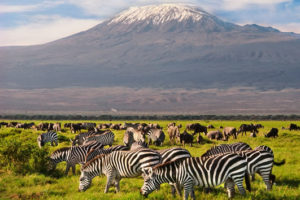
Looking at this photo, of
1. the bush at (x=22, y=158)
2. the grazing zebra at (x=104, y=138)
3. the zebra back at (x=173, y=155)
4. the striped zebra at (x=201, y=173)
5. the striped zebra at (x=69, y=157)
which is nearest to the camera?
the striped zebra at (x=201, y=173)

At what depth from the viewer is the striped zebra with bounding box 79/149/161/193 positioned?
13109mm

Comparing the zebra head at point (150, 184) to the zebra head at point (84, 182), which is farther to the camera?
the zebra head at point (84, 182)

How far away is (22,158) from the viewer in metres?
17.2

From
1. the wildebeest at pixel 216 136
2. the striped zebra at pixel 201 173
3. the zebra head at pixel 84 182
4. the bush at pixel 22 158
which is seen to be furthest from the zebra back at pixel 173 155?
the wildebeest at pixel 216 136

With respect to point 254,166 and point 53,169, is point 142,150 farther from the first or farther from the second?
→ point 53,169

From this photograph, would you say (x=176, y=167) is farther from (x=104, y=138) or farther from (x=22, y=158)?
(x=104, y=138)

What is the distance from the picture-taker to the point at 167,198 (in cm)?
1191

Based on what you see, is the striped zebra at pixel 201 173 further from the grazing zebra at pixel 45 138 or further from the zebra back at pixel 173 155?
the grazing zebra at pixel 45 138

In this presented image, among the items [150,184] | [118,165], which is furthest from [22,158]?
[150,184]

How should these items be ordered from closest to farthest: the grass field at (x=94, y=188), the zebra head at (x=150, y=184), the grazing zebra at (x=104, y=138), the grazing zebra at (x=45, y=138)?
the zebra head at (x=150, y=184) < the grass field at (x=94, y=188) < the grazing zebra at (x=104, y=138) < the grazing zebra at (x=45, y=138)

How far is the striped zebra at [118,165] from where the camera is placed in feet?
43.0

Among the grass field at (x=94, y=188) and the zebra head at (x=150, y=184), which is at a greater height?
the zebra head at (x=150, y=184)

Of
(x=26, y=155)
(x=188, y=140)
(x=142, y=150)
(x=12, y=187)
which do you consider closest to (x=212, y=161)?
(x=142, y=150)

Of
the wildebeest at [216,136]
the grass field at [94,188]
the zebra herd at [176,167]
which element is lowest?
the grass field at [94,188]
